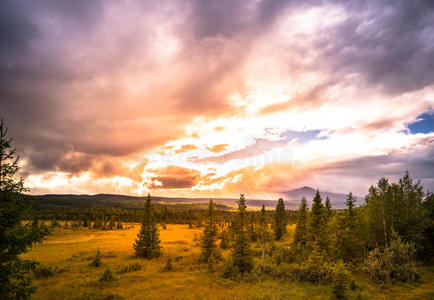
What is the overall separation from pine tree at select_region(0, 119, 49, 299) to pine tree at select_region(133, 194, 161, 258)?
36876 millimetres

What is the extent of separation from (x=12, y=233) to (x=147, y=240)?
40.2m

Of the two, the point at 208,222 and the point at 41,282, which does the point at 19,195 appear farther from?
the point at 208,222

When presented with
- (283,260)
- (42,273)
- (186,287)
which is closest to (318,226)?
(283,260)

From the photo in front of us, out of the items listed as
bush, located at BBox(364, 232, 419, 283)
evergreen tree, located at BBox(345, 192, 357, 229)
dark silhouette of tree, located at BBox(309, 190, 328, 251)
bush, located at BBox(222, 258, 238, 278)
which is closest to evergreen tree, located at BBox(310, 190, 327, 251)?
dark silhouette of tree, located at BBox(309, 190, 328, 251)

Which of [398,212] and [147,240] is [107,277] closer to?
[147,240]

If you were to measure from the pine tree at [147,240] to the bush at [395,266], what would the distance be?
41.2m

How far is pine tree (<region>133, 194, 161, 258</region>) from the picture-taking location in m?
48.2

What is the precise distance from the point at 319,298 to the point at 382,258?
12451mm

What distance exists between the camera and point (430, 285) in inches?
1027

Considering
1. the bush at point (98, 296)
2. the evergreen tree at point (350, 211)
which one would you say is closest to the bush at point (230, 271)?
the bush at point (98, 296)

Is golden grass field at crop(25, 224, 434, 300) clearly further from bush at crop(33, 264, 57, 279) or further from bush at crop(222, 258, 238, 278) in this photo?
bush at crop(222, 258, 238, 278)

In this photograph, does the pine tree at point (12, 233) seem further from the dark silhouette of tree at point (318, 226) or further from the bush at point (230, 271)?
the dark silhouette of tree at point (318, 226)

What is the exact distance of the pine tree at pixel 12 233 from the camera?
12.8m

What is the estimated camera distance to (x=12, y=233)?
12758 mm
